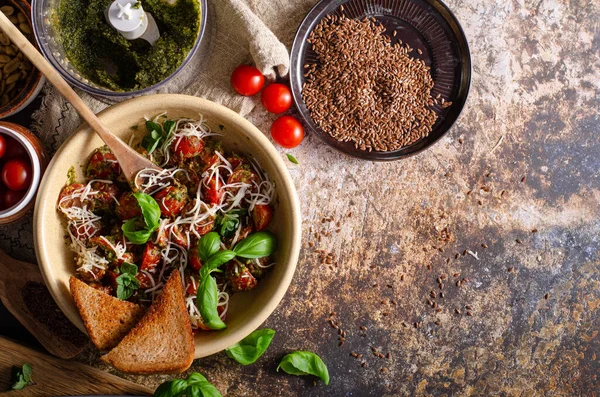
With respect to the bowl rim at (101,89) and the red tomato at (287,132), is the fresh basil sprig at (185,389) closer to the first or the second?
the red tomato at (287,132)

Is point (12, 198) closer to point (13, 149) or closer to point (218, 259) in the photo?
point (13, 149)

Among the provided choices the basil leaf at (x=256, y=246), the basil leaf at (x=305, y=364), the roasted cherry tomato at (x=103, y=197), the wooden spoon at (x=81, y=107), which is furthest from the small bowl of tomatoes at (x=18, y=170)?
the basil leaf at (x=305, y=364)

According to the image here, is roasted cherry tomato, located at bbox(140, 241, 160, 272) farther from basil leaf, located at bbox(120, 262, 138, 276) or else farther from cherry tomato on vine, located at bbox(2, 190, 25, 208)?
cherry tomato on vine, located at bbox(2, 190, 25, 208)

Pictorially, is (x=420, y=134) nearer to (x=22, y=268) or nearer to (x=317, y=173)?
(x=317, y=173)

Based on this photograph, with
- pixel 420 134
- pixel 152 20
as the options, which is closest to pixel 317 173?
pixel 420 134

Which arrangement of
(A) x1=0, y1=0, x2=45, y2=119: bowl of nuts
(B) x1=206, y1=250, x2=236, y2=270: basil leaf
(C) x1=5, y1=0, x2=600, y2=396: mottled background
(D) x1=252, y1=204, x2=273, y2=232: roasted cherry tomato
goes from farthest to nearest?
(C) x1=5, y1=0, x2=600, y2=396: mottled background < (A) x1=0, y1=0, x2=45, y2=119: bowl of nuts < (D) x1=252, y1=204, x2=273, y2=232: roasted cherry tomato < (B) x1=206, y1=250, x2=236, y2=270: basil leaf

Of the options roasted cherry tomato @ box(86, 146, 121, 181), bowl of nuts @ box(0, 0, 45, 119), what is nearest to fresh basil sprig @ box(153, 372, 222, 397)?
roasted cherry tomato @ box(86, 146, 121, 181)

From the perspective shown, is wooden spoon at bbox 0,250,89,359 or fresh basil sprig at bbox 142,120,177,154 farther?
wooden spoon at bbox 0,250,89,359
